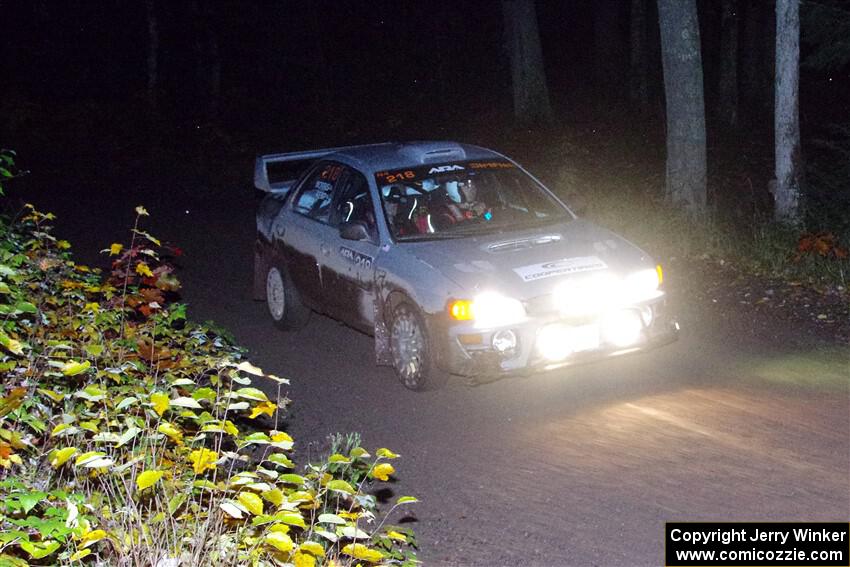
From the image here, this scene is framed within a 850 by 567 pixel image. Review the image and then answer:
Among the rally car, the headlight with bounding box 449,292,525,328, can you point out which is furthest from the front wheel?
the headlight with bounding box 449,292,525,328

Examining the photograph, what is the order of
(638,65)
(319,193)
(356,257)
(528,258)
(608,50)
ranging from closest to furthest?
(528,258) → (356,257) → (319,193) → (638,65) → (608,50)

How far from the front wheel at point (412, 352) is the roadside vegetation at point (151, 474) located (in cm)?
105

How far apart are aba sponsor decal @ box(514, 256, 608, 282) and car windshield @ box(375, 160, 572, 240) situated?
90 cm

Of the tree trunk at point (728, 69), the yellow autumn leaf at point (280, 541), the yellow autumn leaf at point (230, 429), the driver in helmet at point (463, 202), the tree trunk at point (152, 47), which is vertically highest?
the tree trunk at point (152, 47)

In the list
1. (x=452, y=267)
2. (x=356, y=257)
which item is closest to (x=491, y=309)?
(x=452, y=267)

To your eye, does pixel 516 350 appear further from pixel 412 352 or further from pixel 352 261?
→ pixel 352 261

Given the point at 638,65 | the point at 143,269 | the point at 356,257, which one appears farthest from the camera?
the point at 638,65

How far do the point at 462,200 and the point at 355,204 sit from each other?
890 mm

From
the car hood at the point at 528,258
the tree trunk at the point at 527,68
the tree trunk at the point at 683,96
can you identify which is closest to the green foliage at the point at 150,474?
the car hood at the point at 528,258

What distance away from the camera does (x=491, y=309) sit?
8.24m

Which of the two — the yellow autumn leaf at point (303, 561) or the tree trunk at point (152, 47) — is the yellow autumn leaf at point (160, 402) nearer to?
the yellow autumn leaf at point (303, 561)

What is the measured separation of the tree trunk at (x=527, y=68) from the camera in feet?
79.5

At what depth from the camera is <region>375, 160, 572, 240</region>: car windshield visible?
31.0 feet

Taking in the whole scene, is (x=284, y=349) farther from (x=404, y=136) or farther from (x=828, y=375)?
(x=404, y=136)
